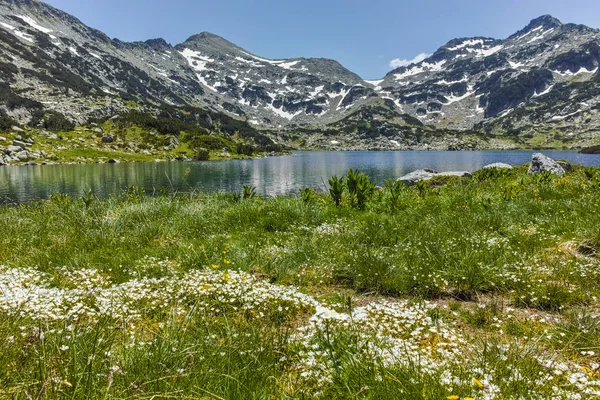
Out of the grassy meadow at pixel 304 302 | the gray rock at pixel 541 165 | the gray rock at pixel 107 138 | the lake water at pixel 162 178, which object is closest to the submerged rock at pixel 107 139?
the gray rock at pixel 107 138

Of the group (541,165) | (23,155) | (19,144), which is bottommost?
(541,165)

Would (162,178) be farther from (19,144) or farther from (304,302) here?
(19,144)

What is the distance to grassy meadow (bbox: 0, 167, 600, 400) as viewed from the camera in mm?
2748

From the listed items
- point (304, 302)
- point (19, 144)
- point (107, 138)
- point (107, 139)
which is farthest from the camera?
point (107, 138)

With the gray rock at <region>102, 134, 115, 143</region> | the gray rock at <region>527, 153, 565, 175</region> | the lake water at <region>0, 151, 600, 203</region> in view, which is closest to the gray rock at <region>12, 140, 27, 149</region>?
the lake water at <region>0, 151, 600, 203</region>

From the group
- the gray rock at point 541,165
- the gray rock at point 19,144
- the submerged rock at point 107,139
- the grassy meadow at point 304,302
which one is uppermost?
the submerged rock at point 107,139

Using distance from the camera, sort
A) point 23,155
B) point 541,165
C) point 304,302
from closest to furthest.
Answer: point 304,302
point 541,165
point 23,155

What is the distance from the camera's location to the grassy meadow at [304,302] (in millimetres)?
2748

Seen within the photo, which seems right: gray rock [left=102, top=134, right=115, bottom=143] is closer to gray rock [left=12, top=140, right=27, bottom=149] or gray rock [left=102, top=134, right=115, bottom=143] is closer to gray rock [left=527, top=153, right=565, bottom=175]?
gray rock [left=12, top=140, right=27, bottom=149]

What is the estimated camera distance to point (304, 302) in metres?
5.43

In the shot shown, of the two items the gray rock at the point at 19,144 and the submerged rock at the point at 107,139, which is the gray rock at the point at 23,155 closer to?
the gray rock at the point at 19,144

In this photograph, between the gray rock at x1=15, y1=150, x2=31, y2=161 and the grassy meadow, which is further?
the gray rock at x1=15, y1=150, x2=31, y2=161

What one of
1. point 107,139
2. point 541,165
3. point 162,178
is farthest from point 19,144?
point 541,165

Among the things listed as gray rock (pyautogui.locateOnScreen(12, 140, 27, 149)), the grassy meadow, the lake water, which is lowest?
the lake water
